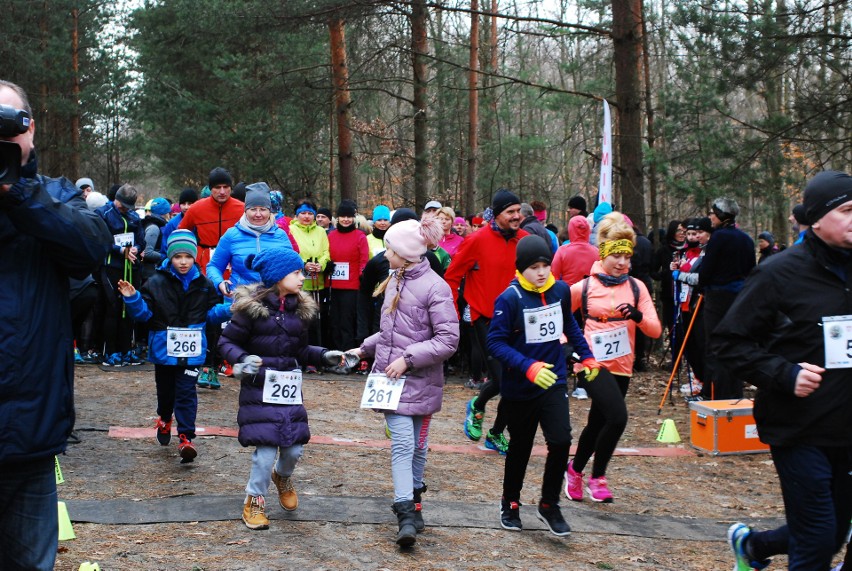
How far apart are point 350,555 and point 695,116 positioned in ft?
43.3

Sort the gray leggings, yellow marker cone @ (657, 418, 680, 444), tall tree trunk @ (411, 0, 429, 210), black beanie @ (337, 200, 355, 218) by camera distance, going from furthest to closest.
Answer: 1. tall tree trunk @ (411, 0, 429, 210)
2. black beanie @ (337, 200, 355, 218)
3. yellow marker cone @ (657, 418, 680, 444)
4. the gray leggings

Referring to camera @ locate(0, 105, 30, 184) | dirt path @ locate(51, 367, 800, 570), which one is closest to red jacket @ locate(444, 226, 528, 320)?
dirt path @ locate(51, 367, 800, 570)

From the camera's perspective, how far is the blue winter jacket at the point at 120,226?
1232 centimetres

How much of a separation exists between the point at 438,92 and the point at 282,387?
28089mm

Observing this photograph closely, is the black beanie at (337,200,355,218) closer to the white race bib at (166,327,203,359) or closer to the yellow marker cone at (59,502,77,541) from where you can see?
the white race bib at (166,327,203,359)

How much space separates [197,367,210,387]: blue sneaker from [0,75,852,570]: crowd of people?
6cm

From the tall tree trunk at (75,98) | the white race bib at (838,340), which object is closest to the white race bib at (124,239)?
the white race bib at (838,340)

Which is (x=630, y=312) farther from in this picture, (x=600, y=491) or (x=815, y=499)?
(x=815, y=499)

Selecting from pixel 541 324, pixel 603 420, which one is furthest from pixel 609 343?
pixel 541 324

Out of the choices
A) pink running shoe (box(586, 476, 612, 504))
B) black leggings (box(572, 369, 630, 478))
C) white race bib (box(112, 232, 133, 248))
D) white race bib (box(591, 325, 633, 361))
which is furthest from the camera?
white race bib (box(112, 232, 133, 248))

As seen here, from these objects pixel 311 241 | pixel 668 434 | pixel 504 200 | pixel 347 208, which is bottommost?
pixel 668 434

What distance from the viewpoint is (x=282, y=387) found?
6.31 m

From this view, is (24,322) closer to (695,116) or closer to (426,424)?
(426,424)

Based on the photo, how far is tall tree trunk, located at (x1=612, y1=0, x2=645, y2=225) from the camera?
1425 centimetres
